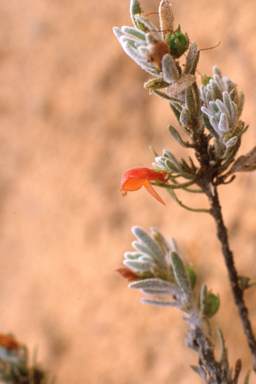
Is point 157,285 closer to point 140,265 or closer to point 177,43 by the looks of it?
point 140,265

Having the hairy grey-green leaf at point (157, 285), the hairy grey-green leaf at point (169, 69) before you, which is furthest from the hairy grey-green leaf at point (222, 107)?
the hairy grey-green leaf at point (157, 285)

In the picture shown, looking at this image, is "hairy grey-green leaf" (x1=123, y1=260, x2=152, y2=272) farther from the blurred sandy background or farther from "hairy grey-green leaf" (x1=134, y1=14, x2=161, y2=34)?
the blurred sandy background

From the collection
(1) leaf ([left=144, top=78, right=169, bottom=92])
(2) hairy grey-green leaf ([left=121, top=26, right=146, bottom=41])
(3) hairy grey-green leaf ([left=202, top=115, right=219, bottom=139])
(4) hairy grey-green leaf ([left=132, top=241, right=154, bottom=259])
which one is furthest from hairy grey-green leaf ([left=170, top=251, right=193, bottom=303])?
(2) hairy grey-green leaf ([left=121, top=26, right=146, bottom=41])

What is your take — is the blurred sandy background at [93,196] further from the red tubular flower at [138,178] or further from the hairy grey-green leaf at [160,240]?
the red tubular flower at [138,178]

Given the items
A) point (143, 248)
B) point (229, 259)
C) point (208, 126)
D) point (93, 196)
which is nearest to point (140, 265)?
point (143, 248)

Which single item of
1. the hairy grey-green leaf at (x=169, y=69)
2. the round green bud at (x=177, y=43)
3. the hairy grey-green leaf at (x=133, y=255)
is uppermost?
the round green bud at (x=177, y=43)
